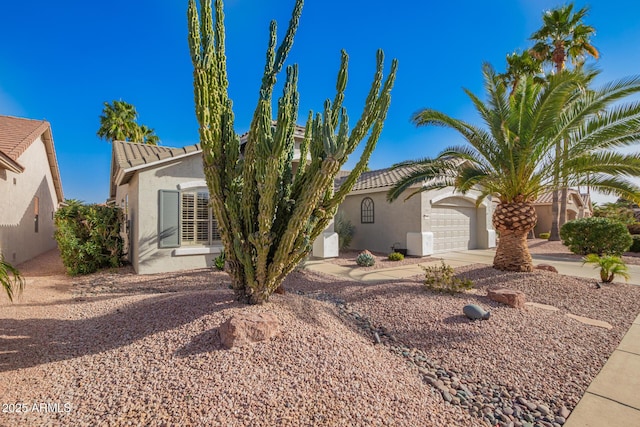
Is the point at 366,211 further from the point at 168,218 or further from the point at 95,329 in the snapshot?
the point at 95,329

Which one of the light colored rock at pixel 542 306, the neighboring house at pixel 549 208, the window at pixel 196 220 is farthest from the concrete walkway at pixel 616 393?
the neighboring house at pixel 549 208

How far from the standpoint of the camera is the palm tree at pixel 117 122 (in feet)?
76.7

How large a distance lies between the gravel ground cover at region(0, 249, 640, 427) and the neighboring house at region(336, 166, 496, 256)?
7587mm

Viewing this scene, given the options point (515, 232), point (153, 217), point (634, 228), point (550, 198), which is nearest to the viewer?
point (515, 232)

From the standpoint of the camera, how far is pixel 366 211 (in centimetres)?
1555

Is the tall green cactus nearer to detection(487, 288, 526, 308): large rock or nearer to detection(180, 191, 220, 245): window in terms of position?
detection(487, 288, 526, 308): large rock

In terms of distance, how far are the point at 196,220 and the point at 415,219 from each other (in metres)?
9.25

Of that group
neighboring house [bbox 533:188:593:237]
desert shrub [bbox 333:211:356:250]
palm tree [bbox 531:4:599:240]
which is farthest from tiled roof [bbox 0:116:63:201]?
neighboring house [bbox 533:188:593:237]

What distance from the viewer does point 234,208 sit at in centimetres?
430

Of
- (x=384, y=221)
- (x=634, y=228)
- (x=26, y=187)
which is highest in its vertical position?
(x=26, y=187)

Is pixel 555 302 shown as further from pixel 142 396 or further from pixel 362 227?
pixel 362 227

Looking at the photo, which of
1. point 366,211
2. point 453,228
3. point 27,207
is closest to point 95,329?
point 27,207

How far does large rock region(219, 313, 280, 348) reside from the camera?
342 cm

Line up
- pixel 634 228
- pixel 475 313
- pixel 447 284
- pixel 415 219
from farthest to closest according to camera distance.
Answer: pixel 634 228 → pixel 415 219 → pixel 447 284 → pixel 475 313
